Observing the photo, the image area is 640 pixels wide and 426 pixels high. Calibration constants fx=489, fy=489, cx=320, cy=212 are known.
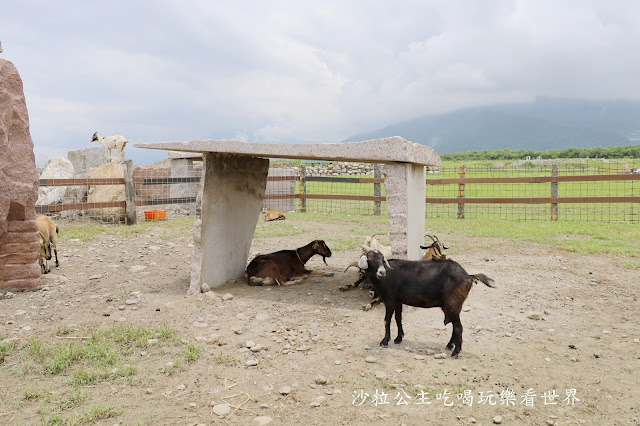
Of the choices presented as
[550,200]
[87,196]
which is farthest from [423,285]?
[87,196]

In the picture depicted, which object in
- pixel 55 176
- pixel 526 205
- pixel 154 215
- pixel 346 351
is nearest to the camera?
pixel 346 351

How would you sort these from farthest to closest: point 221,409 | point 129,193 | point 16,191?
1. point 129,193
2. point 16,191
3. point 221,409

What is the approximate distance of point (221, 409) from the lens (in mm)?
3623

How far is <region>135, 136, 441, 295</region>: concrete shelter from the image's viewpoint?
592 centimetres

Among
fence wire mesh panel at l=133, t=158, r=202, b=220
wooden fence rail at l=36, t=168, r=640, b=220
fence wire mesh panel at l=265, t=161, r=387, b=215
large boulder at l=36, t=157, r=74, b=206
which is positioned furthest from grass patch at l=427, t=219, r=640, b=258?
large boulder at l=36, t=157, r=74, b=206

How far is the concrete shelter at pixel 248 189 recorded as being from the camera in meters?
5.92

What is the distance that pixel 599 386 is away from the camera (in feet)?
12.9

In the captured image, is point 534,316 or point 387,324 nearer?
point 387,324

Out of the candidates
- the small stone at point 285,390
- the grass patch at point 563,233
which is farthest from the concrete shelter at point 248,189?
the grass patch at point 563,233

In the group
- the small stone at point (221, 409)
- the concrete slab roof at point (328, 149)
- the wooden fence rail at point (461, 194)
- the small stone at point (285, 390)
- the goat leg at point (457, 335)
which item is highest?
the concrete slab roof at point (328, 149)

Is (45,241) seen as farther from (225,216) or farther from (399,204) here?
(399,204)

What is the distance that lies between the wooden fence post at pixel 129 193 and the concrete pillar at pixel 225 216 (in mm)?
6458

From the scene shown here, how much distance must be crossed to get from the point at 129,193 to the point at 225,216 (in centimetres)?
685

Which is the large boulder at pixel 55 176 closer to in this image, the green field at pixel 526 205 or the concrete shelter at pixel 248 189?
the green field at pixel 526 205
